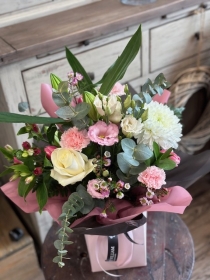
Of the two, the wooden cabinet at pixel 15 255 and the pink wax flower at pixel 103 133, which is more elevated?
the pink wax flower at pixel 103 133

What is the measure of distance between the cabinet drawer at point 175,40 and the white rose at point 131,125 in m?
0.70

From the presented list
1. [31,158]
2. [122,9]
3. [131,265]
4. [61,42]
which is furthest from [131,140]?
[122,9]

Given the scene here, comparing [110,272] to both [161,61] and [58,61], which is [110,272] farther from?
[161,61]

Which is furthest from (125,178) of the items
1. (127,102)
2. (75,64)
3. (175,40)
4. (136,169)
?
(175,40)

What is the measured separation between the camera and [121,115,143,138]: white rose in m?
0.64

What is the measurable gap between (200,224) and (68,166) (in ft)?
3.95

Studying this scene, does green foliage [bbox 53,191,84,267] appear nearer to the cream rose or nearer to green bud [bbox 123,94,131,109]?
the cream rose

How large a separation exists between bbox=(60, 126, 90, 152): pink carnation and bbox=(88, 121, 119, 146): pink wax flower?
0.08 feet

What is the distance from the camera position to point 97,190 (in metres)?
0.67

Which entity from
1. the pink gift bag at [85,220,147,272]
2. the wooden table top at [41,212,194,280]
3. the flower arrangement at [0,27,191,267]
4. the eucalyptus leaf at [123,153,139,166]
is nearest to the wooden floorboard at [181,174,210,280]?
the wooden table top at [41,212,194,280]

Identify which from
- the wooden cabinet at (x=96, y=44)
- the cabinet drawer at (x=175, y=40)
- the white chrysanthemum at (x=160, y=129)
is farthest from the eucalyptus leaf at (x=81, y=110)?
the cabinet drawer at (x=175, y=40)

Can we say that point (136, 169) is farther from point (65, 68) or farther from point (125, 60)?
point (65, 68)

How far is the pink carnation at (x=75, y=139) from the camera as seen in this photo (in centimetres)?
65

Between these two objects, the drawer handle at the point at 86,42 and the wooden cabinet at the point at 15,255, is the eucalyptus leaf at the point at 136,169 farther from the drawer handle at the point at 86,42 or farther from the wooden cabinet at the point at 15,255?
the wooden cabinet at the point at 15,255
